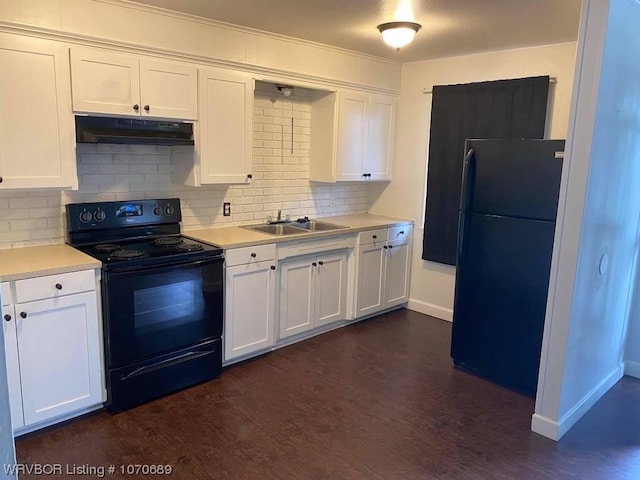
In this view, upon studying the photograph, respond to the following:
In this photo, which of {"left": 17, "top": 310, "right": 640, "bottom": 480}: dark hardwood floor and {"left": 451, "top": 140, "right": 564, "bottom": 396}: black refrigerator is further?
{"left": 451, "top": 140, "right": 564, "bottom": 396}: black refrigerator

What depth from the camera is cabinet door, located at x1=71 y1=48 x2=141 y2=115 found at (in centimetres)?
277

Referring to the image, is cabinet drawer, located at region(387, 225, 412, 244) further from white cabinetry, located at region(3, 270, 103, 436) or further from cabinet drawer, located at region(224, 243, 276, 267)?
white cabinetry, located at region(3, 270, 103, 436)

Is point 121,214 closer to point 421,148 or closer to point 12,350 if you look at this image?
point 12,350

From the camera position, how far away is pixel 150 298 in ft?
9.53

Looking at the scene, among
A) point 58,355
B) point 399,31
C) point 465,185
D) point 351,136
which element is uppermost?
point 399,31

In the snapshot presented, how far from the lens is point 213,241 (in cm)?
334

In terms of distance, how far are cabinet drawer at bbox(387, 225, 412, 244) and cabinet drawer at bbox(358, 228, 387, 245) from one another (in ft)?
0.26

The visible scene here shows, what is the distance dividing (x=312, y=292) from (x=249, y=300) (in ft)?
2.21

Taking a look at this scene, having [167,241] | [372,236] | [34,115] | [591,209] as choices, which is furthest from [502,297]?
[34,115]

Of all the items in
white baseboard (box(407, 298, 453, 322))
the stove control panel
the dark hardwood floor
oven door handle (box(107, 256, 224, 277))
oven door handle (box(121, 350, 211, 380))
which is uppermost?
the stove control panel

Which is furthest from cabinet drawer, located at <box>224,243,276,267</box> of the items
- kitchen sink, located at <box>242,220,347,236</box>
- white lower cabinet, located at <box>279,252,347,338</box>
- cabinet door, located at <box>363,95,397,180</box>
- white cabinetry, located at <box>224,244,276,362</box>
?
cabinet door, located at <box>363,95,397,180</box>

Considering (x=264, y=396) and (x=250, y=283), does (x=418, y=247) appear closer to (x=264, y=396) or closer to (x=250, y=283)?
(x=250, y=283)

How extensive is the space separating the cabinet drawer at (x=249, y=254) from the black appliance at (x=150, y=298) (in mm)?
89

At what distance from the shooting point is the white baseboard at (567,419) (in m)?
2.73
